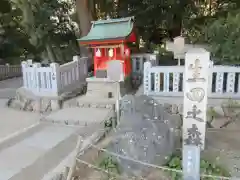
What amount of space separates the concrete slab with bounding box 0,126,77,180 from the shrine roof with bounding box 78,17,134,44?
2.66 m

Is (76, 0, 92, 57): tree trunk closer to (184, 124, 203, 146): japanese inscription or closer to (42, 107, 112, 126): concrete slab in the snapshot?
(42, 107, 112, 126): concrete slab

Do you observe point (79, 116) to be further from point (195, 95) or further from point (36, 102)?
point (195, 95)

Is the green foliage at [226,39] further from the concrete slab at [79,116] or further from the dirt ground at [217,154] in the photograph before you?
the concrete slab at [79,116]

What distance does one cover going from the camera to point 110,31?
778 centimetres

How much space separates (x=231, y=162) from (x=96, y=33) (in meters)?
5.15

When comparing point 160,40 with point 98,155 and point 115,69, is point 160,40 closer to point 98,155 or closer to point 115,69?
point 115,69

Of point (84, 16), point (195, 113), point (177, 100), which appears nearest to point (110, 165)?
point (195, 113)

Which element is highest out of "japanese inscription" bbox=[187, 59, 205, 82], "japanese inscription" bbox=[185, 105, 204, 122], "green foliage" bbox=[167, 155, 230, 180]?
"japanese inscription" bbox=[187, 59, 205, 82]

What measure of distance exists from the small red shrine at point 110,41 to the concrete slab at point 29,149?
249 cm

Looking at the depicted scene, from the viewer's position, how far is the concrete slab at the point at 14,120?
6186mm

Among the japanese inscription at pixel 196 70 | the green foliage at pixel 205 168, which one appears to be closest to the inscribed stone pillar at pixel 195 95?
the japanese inscription at pixel 196 70

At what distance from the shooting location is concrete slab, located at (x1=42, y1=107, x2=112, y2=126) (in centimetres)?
627

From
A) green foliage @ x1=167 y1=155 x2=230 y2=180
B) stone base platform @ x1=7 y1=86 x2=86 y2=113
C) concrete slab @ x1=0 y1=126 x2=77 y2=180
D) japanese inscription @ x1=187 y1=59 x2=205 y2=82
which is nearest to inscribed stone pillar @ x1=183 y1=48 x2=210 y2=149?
japanese inscription @ x1=187 y1=59 x2=205 y2=82

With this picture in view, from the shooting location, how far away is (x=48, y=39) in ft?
33.5
